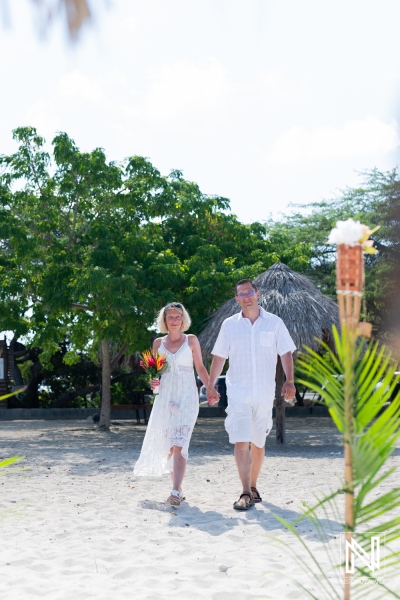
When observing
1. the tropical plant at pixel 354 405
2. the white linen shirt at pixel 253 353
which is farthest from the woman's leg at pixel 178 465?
the tropical plant at pixel 354 405

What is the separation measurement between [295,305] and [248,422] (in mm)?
7939

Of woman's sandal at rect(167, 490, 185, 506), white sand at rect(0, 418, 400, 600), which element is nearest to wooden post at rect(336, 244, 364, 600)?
white sand at rect(0, 418, 400, 600)

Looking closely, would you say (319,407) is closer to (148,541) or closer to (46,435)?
(46,435)

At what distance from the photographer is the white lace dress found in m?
7.36

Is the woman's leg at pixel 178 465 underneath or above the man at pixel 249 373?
underneath

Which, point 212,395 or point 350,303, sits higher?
point 350,303

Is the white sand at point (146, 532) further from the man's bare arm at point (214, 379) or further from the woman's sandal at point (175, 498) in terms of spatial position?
the man's bare arm at point (214, 379)

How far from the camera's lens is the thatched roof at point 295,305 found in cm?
1453

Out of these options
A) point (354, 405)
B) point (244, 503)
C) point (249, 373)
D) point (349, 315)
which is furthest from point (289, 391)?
point (349, 315)

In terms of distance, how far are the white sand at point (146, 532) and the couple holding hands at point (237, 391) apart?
1.12 feet

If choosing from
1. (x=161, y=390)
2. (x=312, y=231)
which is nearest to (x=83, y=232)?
(x=161, y=390)

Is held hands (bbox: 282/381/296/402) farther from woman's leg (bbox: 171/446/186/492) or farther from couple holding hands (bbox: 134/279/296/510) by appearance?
woman's leg (bbox: 171/446/186/492)

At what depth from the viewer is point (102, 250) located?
16234mm

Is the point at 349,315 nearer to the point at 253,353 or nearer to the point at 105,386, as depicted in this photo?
the point at 253,353
